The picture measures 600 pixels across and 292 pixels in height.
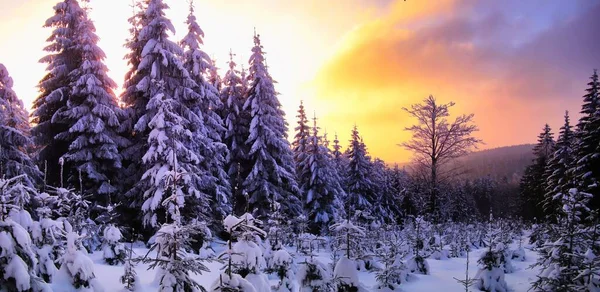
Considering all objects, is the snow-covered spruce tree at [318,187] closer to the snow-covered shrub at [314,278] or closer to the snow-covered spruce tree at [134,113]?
the snow-covered spruce tree at [134,113]

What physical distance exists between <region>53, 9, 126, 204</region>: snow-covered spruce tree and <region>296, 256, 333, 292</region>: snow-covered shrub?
1317 centimetres

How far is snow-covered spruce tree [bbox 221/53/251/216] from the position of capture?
22141mm

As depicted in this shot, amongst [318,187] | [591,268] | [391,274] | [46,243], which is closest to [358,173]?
[318,187]

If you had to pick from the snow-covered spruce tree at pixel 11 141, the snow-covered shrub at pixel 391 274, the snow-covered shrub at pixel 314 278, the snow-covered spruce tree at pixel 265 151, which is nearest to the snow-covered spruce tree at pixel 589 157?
the snow-covered shrub at pixel 391 274

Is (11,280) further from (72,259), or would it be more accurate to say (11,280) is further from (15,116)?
(15,116)

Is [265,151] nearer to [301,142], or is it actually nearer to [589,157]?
[301,142]

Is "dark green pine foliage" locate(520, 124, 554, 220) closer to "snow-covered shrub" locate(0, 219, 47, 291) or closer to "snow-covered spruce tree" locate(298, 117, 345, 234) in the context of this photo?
"snow-covered spruce tree" locate(298, 117, 345, 234)

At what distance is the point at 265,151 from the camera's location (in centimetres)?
2145

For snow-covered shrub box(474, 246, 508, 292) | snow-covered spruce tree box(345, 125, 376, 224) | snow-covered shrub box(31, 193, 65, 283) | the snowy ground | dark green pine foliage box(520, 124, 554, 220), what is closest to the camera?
snow-covered shrub box(31, 193, 65, 283)

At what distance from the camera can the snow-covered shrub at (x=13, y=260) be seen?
424 cm

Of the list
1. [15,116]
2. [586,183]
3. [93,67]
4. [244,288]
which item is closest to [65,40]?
[93,67]

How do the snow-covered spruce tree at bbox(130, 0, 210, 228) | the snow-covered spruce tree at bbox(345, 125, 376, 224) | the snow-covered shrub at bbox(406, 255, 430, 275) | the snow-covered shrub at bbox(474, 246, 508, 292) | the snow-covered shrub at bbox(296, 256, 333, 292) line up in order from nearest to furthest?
the snow-covered shrub at bbox(296, 256, 333, 292)
the snow-covered shrub at bbox(474, 246, 508, 292)
the snow-covered shrub at bbox(406, 255, 430, 275)
the snow-covered spruce tree at bbox(130, 0, 210, 228)
the snow-covered spruce tree at bbox(345, 125, 376, 224)

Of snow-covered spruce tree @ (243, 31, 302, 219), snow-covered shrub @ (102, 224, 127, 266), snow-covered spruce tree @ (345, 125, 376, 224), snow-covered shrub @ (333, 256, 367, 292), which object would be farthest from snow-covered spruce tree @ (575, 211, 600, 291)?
snow-covered spruce tree @ (345, 125, 376, 224)

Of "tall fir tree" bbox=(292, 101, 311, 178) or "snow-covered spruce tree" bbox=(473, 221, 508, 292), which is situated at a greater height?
"tall fir tree" bbox=(292, 101, 311, 178)
